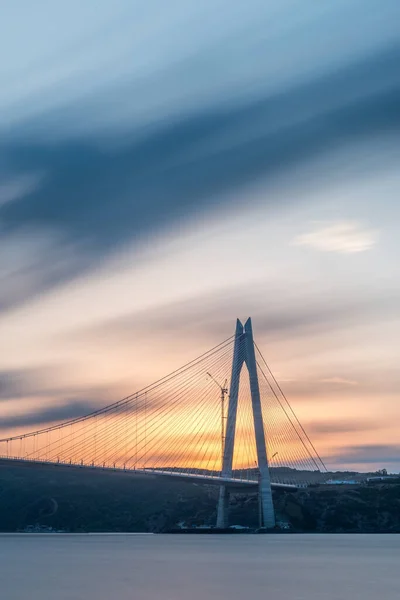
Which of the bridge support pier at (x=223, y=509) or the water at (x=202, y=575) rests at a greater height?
the bridge support pier at (x=223, y=509)

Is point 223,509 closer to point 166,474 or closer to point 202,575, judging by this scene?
point 166,474

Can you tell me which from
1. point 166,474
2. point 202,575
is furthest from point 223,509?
point 202,575

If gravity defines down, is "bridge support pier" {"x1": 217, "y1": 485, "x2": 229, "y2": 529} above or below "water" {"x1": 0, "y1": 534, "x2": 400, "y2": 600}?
above

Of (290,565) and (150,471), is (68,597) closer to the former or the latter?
(290,565)

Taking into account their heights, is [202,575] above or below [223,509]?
below

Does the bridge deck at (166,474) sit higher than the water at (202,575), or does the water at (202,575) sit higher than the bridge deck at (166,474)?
the bridge deck at (166,474)

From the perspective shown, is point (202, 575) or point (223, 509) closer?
point (202, 575)

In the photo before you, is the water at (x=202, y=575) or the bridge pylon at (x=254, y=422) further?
the bridge pylon at (x=254, y=422)

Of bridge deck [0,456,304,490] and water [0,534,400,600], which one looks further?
bridge deck [0,456,304,490]

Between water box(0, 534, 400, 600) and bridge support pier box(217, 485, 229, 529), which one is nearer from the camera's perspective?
water box(0, 534, 400, 600)
